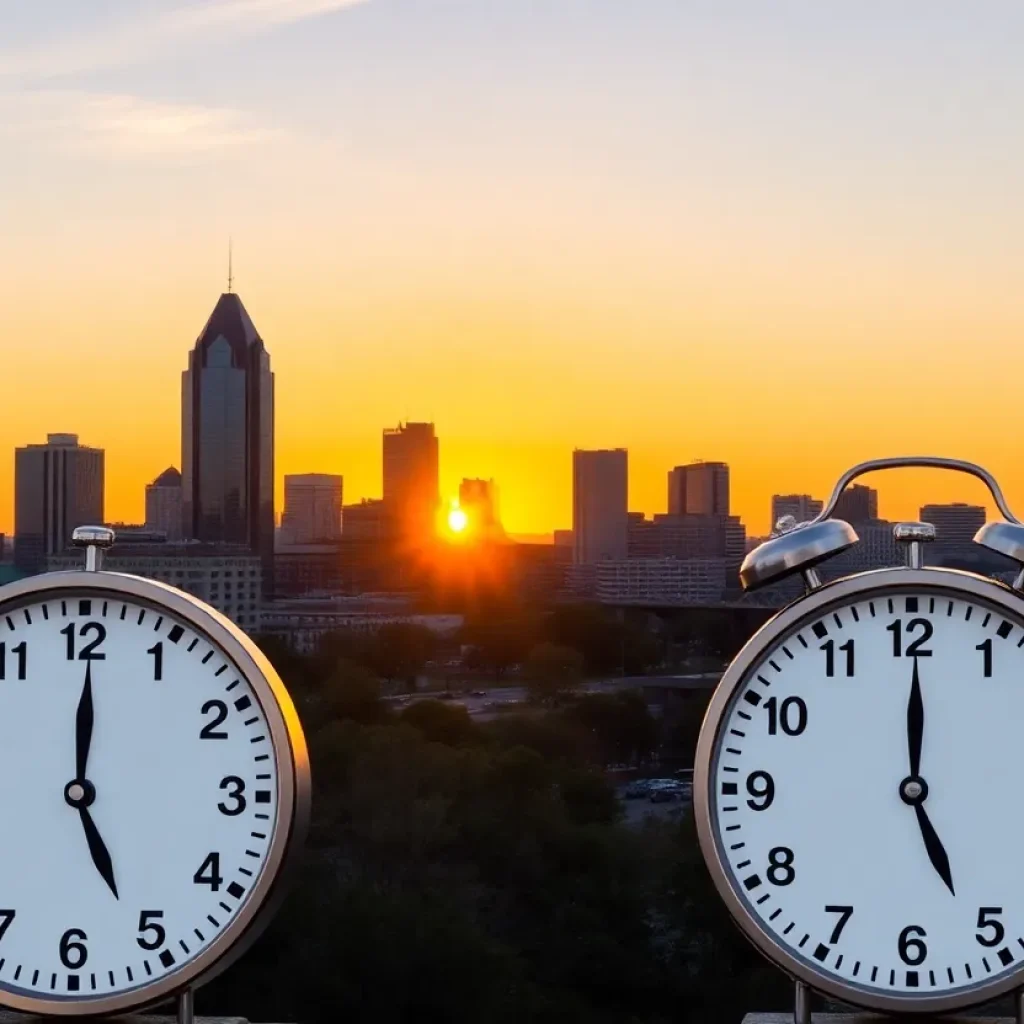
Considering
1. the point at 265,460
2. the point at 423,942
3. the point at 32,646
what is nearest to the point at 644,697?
the point at 423,942

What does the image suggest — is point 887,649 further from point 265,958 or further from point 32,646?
point 265,958

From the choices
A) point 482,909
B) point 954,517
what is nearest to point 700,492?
point 482,909

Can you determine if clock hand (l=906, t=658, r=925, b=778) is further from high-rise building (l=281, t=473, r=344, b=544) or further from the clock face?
high-rise building (l=281, t=473, r=344, b=544)

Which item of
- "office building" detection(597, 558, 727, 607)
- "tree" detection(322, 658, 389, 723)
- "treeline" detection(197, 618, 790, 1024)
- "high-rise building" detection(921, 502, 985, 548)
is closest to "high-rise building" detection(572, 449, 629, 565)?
"office building" detection(597, 558, 727, 607)

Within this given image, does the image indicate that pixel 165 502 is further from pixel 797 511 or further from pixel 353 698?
pixel 797 511

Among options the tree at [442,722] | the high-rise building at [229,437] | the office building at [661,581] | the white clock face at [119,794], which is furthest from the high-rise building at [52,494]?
the white clock face at [119,794]

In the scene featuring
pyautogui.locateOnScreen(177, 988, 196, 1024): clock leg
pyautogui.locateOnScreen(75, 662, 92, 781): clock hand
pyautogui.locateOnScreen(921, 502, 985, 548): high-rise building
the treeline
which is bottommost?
the treeline
